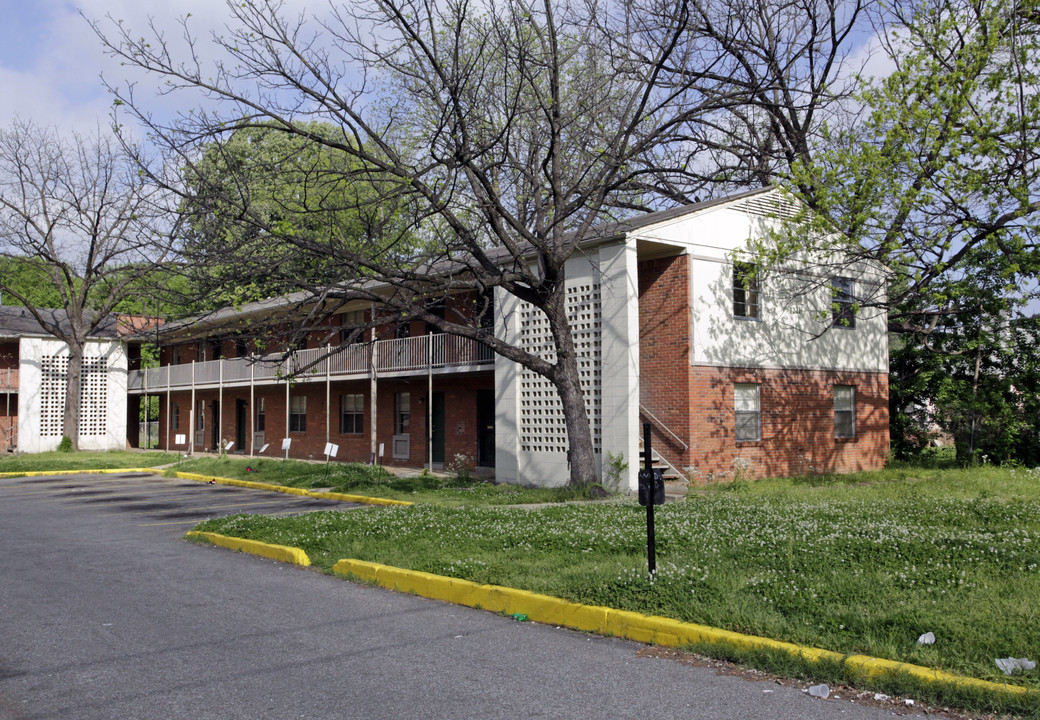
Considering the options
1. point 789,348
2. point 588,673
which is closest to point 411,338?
point 789,348

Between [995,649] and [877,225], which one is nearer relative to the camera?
[995,649]

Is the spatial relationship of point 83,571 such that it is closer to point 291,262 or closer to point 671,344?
point 291,262

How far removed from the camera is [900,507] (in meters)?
12.1

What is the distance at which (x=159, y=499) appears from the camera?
19938 mm

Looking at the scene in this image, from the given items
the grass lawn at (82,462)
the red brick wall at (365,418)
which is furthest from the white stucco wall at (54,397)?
the grass lawn at (82,462)

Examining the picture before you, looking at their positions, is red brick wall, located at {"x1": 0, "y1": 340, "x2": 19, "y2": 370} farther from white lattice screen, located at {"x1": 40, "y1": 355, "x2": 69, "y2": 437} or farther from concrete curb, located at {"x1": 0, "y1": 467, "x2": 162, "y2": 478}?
concrete curb, located at {"x1": 0, "y1": 467, "x2": 162, "y2": 478}

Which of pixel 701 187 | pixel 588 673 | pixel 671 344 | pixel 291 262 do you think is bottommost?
pixel 588 673

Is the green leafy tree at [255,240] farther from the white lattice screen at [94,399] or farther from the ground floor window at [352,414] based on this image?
the white lattice screen at [94,399]

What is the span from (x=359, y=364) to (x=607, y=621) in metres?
21.7

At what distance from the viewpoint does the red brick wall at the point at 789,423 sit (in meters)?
19.4

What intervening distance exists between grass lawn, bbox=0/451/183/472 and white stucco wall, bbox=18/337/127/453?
4894mm

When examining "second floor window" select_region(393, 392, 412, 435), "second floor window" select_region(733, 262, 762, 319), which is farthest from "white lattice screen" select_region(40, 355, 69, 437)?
"second floor window" select_region(733, 262, 762, 319)

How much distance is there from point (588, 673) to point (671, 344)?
14144 mm

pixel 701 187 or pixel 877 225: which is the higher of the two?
pixel 701 187
